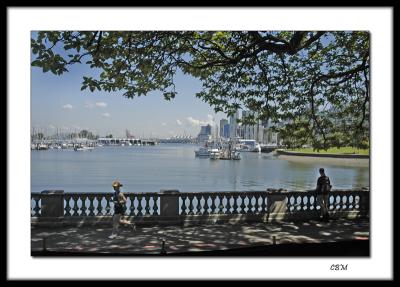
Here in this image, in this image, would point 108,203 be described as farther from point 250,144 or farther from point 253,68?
point 250,144

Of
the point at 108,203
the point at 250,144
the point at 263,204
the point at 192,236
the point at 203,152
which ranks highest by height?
the point at 250,144

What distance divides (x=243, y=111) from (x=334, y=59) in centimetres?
303

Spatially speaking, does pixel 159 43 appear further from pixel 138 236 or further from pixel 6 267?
pixel 6 267

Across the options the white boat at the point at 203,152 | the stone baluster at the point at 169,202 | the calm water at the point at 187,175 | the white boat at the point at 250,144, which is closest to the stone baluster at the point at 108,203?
the stone baluster at the point at 169,202

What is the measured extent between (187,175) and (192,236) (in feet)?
104

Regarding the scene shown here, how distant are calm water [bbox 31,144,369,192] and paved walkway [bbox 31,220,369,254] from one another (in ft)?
60.5

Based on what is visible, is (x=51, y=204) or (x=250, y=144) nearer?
(x=51, y=204)

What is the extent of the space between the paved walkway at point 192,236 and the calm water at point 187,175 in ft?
60.5

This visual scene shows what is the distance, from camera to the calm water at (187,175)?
1245 inches

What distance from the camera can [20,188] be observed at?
7293mm

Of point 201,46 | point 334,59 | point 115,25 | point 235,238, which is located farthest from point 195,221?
point 334,59

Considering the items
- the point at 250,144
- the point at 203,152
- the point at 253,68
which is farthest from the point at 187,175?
the point at 253,68

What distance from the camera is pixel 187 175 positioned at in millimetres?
40750

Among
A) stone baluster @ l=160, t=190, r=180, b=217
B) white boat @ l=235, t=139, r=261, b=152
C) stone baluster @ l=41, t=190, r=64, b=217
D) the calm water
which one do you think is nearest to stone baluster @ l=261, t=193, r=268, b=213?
stone baluster @ l=160, t=190, r=180, b=217
